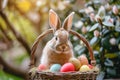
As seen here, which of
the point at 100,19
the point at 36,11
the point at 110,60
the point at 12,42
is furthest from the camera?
the point at 36,11

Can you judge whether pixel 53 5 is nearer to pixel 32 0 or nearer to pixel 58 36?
pixel 32 0

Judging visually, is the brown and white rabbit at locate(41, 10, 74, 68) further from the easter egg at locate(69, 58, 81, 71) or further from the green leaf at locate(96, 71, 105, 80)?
the green leaf at locate(96, 71, 105, 80)

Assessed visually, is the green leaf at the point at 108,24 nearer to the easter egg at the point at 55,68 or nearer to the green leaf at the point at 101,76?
the green leaf at the point at 101,76

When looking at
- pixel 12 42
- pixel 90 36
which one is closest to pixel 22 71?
pixel 12 42

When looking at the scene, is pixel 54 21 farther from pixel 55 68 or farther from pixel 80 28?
pixel 80 28

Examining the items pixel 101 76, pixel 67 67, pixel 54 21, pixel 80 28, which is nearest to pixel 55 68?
pixel 67 67

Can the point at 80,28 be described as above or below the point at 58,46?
above
